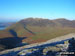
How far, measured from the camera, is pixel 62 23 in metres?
21.7

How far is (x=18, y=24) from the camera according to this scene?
19141 mm

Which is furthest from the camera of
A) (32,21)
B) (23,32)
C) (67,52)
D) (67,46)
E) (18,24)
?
(32,21)

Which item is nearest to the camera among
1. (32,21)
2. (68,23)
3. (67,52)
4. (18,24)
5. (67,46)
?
(67,52)

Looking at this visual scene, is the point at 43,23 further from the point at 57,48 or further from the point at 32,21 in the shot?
the point at 57,48

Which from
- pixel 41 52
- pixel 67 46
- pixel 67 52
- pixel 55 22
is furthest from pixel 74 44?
pixel 55 22

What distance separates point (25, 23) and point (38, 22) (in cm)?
231

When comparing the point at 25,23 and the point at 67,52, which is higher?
the point at 25,23

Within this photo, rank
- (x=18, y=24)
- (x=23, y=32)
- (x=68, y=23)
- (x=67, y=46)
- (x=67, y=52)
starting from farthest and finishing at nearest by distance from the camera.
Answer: (x=68, y=23) < (x=18, y=24) < (x=23, y=32) < (x=67, y=46) < (x=67, y=52)

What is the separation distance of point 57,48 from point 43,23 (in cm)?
1474

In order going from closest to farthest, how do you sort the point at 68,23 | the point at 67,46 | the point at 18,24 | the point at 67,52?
the point at 67,52, the point at 67,46, the point at 18,24, the point at 68,23

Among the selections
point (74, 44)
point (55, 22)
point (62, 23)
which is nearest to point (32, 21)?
point (55, 22)

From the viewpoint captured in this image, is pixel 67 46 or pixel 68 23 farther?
pixel 68 23

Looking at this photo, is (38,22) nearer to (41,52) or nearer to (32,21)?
(32,21)

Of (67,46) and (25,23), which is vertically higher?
(25,23)
